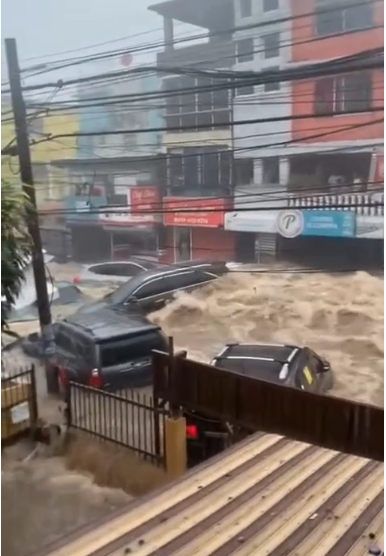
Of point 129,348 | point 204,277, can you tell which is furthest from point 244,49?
point 129,348

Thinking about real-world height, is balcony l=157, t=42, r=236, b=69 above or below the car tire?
above

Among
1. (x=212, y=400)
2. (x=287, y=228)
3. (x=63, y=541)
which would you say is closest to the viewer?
(x=63, y=541)

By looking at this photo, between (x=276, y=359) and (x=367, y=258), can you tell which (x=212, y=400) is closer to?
(x=276, y=359)

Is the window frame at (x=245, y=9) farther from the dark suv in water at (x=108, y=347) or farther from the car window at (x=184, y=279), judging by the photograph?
the dark suv in water at (x=108, y=347)

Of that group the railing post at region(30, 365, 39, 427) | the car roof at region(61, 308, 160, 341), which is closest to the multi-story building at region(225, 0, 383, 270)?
the car roof at region(61, 308, 160, 341)

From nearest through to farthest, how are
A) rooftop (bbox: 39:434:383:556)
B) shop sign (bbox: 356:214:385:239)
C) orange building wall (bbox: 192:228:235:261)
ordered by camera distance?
rooftop (bbox: 39:434:383:556), shop sign (bbox: 356:214:385:239), orange building wall (bbox: 192:228:235:261)

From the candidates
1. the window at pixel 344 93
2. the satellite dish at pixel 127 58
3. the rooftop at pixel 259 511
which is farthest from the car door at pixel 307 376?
the satellite dish at pixel 127 58

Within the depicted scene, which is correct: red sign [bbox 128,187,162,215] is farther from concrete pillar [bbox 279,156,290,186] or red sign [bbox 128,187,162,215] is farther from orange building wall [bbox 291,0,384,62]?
orange building wall [bbox 291,0,384,62]

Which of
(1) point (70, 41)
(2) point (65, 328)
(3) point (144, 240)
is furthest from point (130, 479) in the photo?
(1) point (70, 41)
